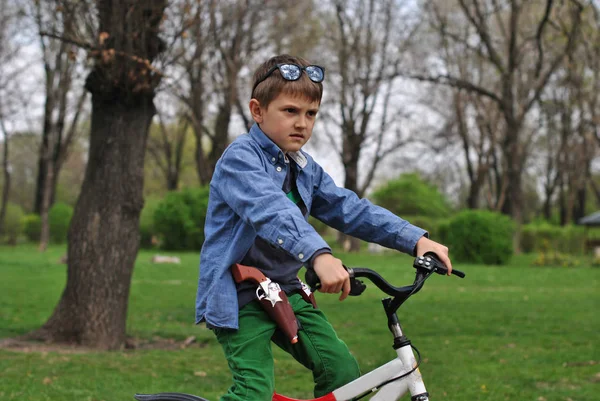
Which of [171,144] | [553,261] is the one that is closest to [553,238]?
[553,261]

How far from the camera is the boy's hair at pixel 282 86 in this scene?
10.1 ft

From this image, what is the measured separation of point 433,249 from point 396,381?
507mm

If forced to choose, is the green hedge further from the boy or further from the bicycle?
the bicycle

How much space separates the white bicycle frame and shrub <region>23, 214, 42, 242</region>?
122 feet

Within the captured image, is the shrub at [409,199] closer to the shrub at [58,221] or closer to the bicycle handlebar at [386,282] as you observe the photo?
the shrub at [58,221]

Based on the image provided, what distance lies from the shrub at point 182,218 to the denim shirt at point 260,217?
2550 cm

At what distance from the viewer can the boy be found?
9.78ft

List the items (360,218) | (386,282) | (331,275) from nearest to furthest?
(331,275) → (386,282) → (360,218)

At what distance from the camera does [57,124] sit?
109ft

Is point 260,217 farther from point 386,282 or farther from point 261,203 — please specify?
point 386,282

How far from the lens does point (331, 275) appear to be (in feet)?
8.23

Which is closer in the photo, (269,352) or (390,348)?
(269,352)

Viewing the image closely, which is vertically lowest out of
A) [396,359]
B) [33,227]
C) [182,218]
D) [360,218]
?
[33,227]

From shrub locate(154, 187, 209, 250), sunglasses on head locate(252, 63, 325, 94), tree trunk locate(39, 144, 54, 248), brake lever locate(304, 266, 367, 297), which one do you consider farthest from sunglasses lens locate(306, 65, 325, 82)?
tree trunk locate(39, 144, 54, 248)
